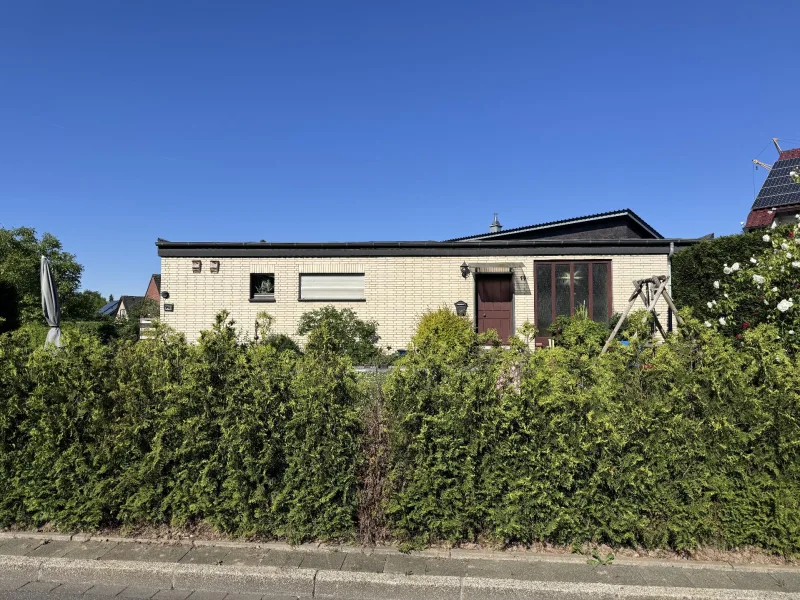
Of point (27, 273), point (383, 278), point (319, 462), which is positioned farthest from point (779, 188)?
point (27, 273)

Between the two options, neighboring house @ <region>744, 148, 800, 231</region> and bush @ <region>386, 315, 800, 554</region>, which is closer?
bush @ <region>386, 315, 800, 554</region>

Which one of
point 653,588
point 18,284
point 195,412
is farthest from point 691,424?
point 18,284

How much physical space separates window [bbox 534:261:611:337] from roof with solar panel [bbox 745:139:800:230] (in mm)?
7480

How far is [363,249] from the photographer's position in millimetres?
13625

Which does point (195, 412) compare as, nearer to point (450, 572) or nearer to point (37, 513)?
point (37, 513)

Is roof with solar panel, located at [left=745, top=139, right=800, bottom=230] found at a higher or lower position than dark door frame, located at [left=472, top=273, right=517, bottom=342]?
higher

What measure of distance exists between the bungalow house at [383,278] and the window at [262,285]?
0.12 m

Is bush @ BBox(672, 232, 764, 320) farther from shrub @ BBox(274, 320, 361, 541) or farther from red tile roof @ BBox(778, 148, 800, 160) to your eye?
red tile roof @ BBox(778, 148, 800, 160)

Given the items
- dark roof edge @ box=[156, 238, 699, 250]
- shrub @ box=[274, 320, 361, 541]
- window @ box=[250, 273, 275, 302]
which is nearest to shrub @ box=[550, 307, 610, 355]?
dark roof edge @ box=[156, 238, 699, 250]

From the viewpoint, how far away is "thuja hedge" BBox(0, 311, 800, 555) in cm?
320

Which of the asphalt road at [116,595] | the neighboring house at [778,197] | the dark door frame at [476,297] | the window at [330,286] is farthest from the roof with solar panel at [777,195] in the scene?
the asphalt road at [116,595]

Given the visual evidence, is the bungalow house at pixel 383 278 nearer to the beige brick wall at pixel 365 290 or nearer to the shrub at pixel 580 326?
the beige brick wall at pixel 365 290

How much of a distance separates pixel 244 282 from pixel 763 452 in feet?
40.9

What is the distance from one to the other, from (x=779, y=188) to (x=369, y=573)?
21734mm
